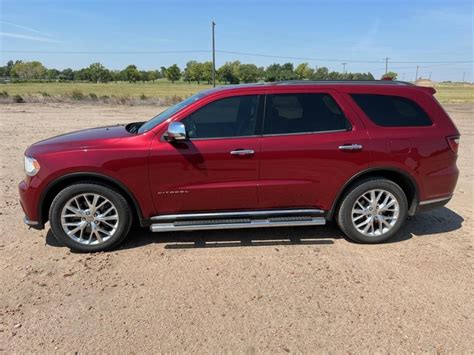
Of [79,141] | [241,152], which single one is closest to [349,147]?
[241,152]

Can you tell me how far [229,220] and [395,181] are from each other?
6.75 ft

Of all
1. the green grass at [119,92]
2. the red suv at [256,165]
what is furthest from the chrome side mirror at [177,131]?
the green grass at [119,92]

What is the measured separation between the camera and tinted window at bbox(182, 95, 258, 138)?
414 centimetres

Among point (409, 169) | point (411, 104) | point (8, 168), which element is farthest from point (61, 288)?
point (8, 168)

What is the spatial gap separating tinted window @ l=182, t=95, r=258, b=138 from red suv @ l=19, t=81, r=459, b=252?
0.04 ft

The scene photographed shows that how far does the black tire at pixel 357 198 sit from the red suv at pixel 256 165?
12 mm

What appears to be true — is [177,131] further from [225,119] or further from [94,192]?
[94,192]

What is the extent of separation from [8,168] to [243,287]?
663 centimetres

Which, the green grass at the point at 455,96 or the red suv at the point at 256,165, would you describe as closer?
the red suv at the point at 256,165

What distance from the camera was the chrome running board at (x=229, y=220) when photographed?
13.6 ft

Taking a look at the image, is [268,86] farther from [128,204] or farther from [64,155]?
[64,155]

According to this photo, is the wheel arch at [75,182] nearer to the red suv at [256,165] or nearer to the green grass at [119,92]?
the red suv at [256,165]

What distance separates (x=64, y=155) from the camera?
13.1 ft

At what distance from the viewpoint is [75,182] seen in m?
4.11
